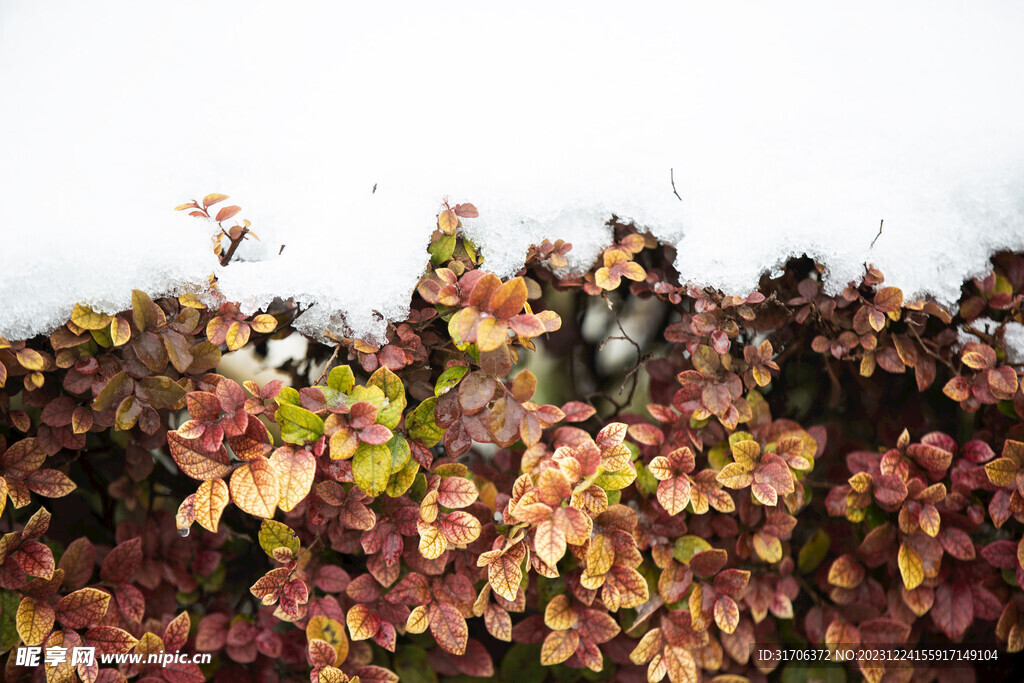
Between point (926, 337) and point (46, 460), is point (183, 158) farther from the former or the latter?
point (926, 337)

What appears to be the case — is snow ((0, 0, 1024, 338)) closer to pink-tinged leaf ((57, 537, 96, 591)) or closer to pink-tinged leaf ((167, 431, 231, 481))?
pink-tinged leaf ((167, 431, 231, 481))

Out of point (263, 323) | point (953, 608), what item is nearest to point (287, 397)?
point (263, 323)

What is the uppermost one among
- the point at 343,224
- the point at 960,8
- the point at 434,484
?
the point at 960,8

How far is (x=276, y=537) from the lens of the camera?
0.89m

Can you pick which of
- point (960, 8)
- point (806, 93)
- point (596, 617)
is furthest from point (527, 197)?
point (960, 8)

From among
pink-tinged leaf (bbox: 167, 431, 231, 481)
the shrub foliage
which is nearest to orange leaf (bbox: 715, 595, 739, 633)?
the shrub foliage

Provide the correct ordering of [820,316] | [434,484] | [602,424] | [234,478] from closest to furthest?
1. [234,478]
2. [434,484]
3. [820,316]
4. [602,424]

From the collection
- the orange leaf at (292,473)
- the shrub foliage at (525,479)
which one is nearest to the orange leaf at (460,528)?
the shrub foliage at (525,479)

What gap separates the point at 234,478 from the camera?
73 cm

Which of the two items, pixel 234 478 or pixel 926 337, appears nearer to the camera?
pixel 234 478

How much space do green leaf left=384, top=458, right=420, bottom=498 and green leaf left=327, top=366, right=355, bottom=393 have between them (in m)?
0.14

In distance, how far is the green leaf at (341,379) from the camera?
778 mm

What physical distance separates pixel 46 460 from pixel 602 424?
938mm

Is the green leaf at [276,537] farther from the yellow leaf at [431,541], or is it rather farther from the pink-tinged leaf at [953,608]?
the pink-tinged leaf at [953,608]
